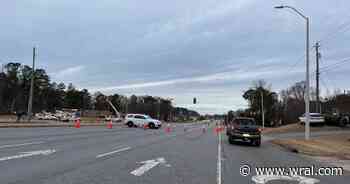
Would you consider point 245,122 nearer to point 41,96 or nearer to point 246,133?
point 246,133

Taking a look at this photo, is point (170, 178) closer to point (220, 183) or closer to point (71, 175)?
point (220, 183)

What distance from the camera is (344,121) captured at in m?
58.1

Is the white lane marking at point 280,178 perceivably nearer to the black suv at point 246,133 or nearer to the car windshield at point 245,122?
the black suv at point 246,133

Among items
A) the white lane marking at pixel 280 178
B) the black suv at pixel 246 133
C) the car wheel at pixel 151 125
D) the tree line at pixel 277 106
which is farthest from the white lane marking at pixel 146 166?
the tree line at pixel 277 106

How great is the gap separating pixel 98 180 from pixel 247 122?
2077 cm

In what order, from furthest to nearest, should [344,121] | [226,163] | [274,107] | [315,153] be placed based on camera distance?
[274,107], [344,121], [315,153], [226,163]

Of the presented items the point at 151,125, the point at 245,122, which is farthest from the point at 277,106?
the point at 245,122

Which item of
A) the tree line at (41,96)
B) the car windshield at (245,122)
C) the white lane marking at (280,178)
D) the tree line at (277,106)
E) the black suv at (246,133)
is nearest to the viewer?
the white lane marking at (280,178)

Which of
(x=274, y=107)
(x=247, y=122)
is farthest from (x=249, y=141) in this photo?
(x=274, y=107)

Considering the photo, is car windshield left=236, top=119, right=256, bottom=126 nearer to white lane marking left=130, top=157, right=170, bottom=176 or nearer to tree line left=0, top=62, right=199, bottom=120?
white lane marking left=130, top=157, right=170, bottom=176

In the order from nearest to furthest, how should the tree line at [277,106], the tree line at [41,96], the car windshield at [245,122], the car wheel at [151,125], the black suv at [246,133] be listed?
1. the black suv at [246,133]
2. the car windshield at [245,122]
3. the car wheel at [151,125]
4. the tree line at [277,106]
5. the tree line at [41,96]

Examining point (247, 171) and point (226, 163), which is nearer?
point (247, 171)

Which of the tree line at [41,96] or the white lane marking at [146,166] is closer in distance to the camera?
the white lane marking at [146,166]

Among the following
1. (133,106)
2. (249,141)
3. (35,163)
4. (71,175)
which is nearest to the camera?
(71,175)
